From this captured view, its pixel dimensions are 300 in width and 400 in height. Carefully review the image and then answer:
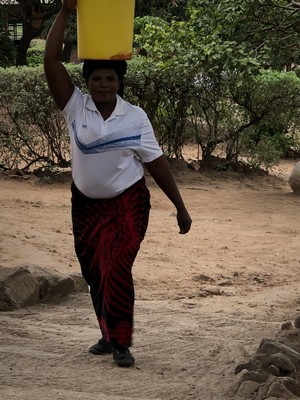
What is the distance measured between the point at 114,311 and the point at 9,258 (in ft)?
10.7

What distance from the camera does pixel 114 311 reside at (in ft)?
14.2

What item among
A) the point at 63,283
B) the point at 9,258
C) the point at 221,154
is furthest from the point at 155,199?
the point at 63,283

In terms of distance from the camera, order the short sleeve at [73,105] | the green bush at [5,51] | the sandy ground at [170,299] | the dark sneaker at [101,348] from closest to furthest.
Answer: the sandy ground at [170,299] < the short sleeve at [73,105] < the dark sneaker at [101,348] < the green bush at [5,51]

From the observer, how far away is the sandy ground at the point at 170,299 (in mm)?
3971

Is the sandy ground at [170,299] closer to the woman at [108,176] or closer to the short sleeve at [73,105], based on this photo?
the woman at [108,176]

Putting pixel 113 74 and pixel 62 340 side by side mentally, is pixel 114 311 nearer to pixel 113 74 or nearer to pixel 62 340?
pixel 62 340

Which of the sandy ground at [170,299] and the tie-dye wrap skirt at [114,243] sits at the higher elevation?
the tie-dye wrap skirt at [114,243]

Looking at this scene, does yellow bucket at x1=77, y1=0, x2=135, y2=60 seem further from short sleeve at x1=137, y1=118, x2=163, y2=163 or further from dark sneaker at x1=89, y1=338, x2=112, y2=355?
dark sneaker at x1=89, y1=338, x2=112, y2=355

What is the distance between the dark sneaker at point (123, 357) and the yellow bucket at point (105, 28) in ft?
4.89

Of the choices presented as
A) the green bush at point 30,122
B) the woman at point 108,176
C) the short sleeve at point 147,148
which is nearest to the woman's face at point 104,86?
the woman at point 108,176

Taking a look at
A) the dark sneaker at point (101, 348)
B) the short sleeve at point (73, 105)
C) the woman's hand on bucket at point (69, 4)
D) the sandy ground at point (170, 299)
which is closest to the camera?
the sandy ground at point (170, 299)

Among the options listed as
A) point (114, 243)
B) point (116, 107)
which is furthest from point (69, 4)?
point (114, 243)

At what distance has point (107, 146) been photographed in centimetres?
413

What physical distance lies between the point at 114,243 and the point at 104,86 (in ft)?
2.62
